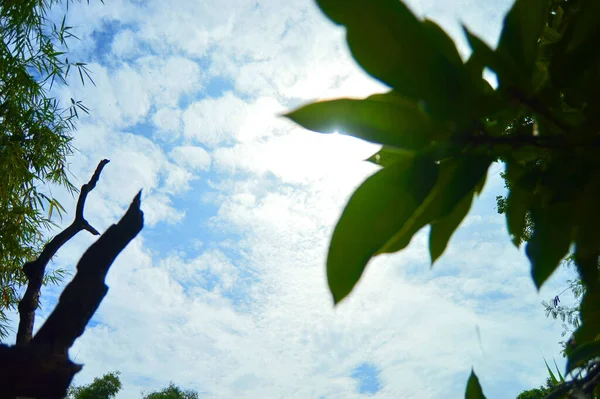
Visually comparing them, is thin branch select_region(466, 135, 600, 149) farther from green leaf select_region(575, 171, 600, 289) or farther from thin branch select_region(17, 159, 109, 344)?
thin branch select_region(17, 159, 109, 344)

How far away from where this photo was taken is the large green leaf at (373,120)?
1.31 feet

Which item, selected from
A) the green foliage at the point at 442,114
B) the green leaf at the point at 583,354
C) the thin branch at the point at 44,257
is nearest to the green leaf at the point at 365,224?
the green foliage at the point at 442,114

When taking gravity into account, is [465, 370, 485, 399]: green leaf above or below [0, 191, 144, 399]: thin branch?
below

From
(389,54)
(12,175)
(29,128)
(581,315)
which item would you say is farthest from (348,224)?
(29,128)

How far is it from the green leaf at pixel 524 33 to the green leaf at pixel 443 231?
171 millimetres

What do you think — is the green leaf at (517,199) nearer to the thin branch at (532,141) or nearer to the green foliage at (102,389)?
the thin branch at (532,141)

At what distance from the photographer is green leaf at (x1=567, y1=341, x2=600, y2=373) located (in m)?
0.63

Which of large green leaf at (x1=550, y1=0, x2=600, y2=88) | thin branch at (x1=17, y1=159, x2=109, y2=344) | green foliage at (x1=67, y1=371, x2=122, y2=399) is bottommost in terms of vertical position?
large green leaf at (x1=550, y1=0, x2=600, y2=88)

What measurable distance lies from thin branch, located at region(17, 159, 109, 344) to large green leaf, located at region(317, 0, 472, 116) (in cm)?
124

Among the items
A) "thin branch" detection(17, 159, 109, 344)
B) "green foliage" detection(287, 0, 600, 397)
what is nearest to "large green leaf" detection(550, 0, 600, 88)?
"green foliage" detection(287, 0, 600, 397)

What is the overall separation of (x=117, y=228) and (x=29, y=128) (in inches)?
402

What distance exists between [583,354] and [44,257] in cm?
244

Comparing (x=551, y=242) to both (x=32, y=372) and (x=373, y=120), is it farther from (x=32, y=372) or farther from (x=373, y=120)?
(x=32, y=372)

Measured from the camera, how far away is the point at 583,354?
633 millimetres
